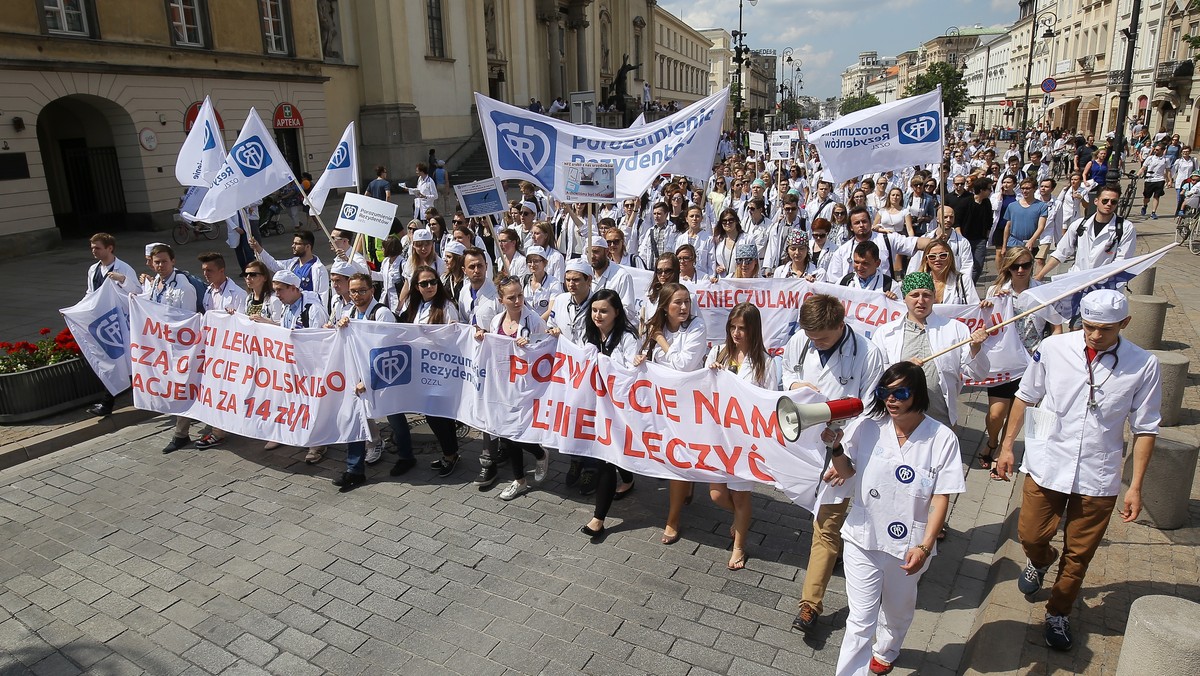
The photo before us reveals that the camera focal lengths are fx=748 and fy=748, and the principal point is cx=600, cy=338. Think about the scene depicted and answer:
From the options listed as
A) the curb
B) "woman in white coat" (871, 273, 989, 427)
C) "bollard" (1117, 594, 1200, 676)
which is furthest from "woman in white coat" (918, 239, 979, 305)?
the curb

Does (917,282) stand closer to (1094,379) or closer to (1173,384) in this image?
(1094,379)

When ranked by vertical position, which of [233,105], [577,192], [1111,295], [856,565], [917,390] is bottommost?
[856,565]

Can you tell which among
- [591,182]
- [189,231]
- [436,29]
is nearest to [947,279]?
[591,182]

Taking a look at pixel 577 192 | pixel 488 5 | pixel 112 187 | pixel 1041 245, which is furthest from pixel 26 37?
pixel 488 5

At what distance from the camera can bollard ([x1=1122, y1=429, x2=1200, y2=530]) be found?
4992mm

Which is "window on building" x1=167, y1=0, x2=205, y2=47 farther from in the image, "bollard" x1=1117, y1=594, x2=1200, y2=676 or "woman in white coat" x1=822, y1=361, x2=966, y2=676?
"bollard" x1=1117, y1=594, x2=1200, y2=676

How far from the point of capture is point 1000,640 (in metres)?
4.07

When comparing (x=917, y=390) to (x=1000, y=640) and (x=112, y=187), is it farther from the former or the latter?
(x=112, y=187)

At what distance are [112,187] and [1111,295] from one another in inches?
983

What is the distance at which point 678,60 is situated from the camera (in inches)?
3531

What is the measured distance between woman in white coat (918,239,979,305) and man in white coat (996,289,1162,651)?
7.28ft

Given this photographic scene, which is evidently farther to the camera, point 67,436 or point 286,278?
point 67,436

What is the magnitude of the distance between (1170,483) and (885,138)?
4.72 meters

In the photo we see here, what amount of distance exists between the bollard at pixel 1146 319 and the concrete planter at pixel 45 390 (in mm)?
11676
